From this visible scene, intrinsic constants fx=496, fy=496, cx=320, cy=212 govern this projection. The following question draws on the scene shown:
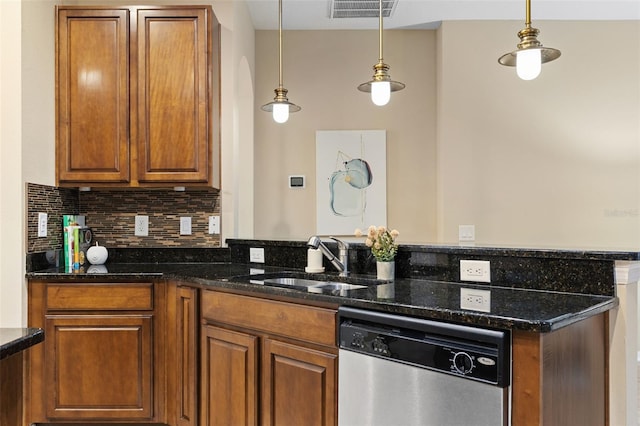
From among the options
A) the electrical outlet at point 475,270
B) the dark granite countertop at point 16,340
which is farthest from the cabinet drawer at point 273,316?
the dark granite countertop at point 16,340

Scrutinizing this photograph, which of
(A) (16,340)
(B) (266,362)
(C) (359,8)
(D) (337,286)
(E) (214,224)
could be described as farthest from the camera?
(C) (359,8)

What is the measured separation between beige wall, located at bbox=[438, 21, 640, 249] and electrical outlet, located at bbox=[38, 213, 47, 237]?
271cm

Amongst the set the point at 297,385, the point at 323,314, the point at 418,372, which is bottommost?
the point at 297,385

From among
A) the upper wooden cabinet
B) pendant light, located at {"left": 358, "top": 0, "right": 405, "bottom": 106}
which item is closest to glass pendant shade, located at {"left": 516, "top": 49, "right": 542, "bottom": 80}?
pendant light, located at {"left": 358, "top": 0, "right": 405, "bottom": 106}

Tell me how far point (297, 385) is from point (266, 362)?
7.4 inches

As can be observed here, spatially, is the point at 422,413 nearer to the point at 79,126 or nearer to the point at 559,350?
the point at 559,350

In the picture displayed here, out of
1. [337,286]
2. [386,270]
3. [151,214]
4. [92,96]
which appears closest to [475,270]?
[386,270]

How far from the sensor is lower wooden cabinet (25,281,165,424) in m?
2.51

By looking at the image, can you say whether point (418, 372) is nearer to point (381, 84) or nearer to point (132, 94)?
point (381, 84)

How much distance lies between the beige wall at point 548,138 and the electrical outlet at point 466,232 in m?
0.04

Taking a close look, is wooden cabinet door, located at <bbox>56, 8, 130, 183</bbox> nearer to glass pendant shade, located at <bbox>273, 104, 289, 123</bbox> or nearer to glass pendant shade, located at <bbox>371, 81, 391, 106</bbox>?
glass pendant shade, located at <bbox>273, 104, 289, 123</bbox>

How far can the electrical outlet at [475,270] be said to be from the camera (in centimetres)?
207

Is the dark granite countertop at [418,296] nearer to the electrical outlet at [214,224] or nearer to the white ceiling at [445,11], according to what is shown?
the electrical outlet at [214,224]

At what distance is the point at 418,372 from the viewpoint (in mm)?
1541
